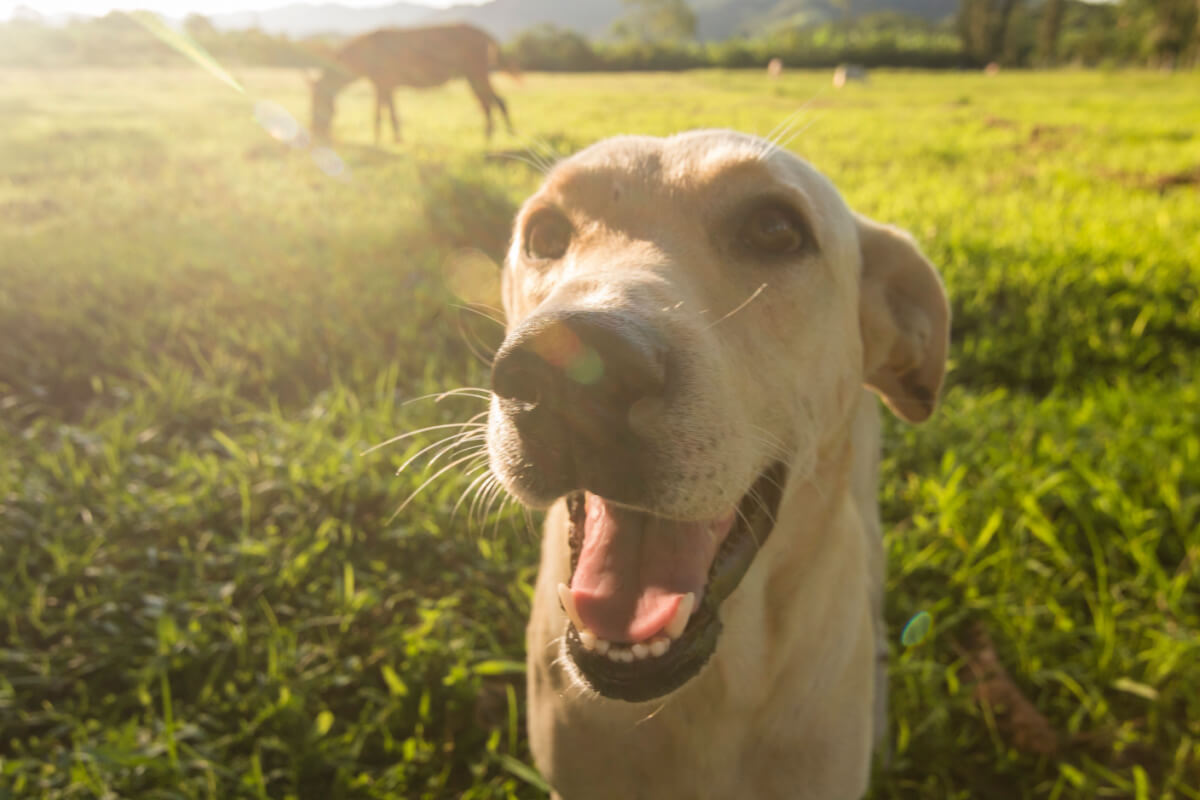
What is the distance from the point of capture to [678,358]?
135cm

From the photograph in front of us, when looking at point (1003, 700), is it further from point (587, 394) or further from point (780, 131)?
point (587, 394)

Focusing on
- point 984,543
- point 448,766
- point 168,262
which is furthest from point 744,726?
point 168,262

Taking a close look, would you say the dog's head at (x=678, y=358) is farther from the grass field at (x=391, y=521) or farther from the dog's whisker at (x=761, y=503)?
the grass field at (x=391, y=521)

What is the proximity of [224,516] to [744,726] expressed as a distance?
2.36 metres

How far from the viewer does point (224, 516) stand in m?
3.17

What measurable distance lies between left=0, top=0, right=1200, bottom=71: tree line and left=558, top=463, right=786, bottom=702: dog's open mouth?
1299cm

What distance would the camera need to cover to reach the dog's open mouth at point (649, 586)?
151 centimetres

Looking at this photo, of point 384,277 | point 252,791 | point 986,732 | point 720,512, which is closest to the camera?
point 720,512

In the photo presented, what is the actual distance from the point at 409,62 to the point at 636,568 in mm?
11323

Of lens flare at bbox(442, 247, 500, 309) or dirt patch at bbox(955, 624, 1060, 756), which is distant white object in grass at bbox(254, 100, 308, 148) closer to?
lens flare at bbox(442, 247, 500, 309)

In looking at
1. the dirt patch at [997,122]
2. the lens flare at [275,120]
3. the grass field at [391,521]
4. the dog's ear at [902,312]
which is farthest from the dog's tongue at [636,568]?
the dirt patch at [997,122]

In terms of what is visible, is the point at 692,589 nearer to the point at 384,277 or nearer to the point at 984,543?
the point at 984,543

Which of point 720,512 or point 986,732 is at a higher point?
point 720,512

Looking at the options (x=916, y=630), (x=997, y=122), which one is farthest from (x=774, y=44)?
(x=916, y=630)
